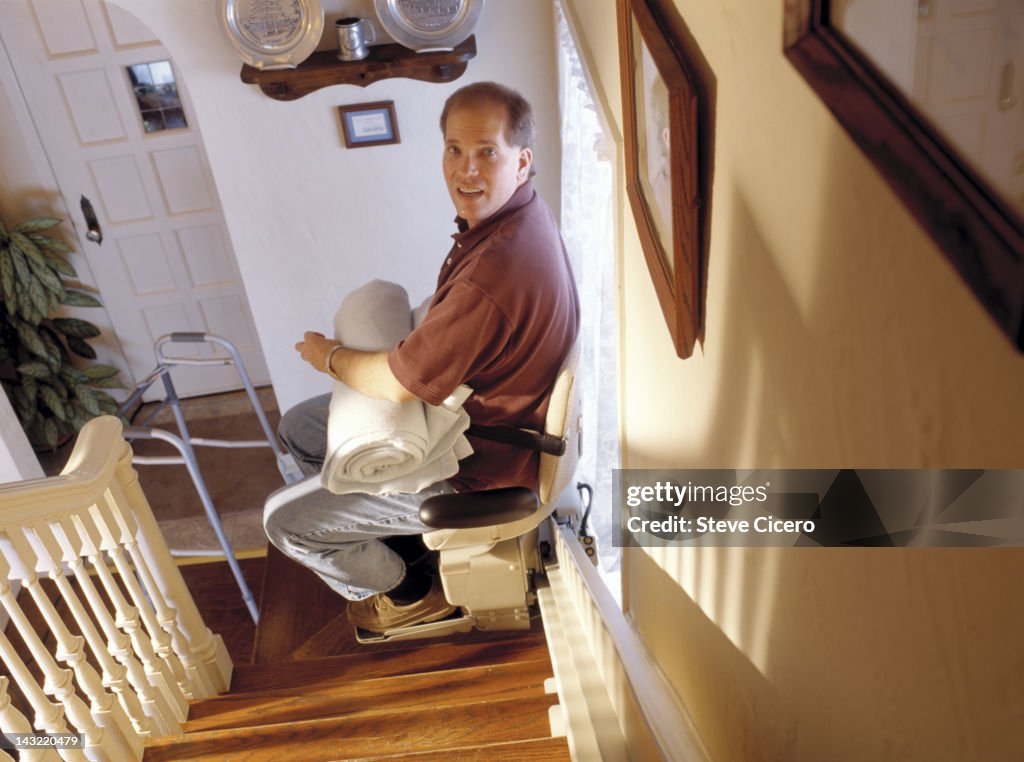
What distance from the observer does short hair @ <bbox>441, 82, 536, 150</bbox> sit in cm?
201

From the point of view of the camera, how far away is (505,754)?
1669mm

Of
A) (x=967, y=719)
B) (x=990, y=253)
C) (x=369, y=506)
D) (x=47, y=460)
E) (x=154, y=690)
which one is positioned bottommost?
(x=47, y=460)

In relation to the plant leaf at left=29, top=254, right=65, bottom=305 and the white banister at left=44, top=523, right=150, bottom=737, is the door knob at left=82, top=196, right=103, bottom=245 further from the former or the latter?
the white banister at left=44, top=523, right=150, bottom=737

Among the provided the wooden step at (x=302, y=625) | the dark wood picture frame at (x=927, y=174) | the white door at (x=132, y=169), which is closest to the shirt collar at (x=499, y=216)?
the wooden step at (x=302, y=625)

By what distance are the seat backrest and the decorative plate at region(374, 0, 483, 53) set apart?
1244mm

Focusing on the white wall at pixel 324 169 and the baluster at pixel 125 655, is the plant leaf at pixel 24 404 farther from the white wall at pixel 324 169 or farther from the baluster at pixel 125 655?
the baluster at pixel 125 655

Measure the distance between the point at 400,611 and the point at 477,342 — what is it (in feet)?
3.74

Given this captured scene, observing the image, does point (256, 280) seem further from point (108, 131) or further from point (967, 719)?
point (967, 719)

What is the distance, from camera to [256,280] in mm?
3100

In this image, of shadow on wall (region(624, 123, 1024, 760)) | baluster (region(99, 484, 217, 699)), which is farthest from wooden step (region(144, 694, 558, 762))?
shadow on wall (region(624, 123, 1024, 760))

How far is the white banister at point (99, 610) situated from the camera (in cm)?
154

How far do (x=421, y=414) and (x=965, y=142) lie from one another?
159 cm

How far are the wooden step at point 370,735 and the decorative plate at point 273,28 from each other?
1986mm

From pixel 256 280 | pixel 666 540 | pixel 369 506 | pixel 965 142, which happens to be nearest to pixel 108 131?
pixel 256 280
